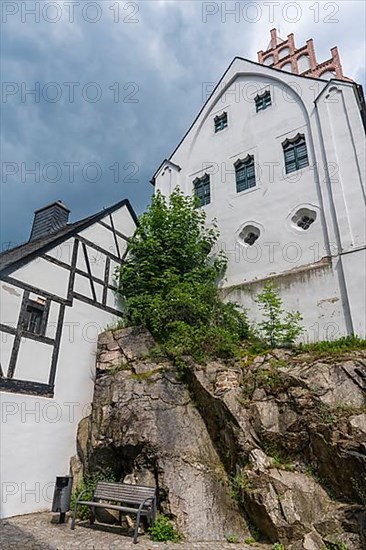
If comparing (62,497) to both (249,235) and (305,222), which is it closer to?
(249,235)

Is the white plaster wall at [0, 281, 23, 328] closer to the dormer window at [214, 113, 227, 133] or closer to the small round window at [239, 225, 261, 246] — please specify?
the small round window at [239, 225, 261, 246]

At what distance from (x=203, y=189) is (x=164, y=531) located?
39.6 ft

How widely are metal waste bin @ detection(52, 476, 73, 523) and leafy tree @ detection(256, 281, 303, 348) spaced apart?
5.62 metres

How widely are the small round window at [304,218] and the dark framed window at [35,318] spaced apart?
792 cm

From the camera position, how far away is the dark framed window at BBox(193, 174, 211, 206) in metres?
15.4

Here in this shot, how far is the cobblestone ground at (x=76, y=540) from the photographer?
6.03 m

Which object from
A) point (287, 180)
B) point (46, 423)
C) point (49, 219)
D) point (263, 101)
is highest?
point (263, 101)

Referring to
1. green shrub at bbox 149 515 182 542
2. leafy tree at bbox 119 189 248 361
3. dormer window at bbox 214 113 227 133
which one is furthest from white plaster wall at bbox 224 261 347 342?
dormer window at bbox 214 113 227 133

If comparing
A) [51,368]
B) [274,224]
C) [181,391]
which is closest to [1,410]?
[51,368]

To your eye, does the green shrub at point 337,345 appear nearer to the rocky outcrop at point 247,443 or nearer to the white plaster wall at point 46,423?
the rocky outcrop at point 247,443

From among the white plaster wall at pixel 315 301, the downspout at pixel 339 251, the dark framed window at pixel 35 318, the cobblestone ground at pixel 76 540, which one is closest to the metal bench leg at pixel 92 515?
the cobblestone ground at pixel 76 540

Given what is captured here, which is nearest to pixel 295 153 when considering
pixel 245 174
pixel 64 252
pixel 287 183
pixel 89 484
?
pixel 287 183

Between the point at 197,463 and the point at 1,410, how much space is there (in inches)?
165

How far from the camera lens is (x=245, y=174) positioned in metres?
14.7
